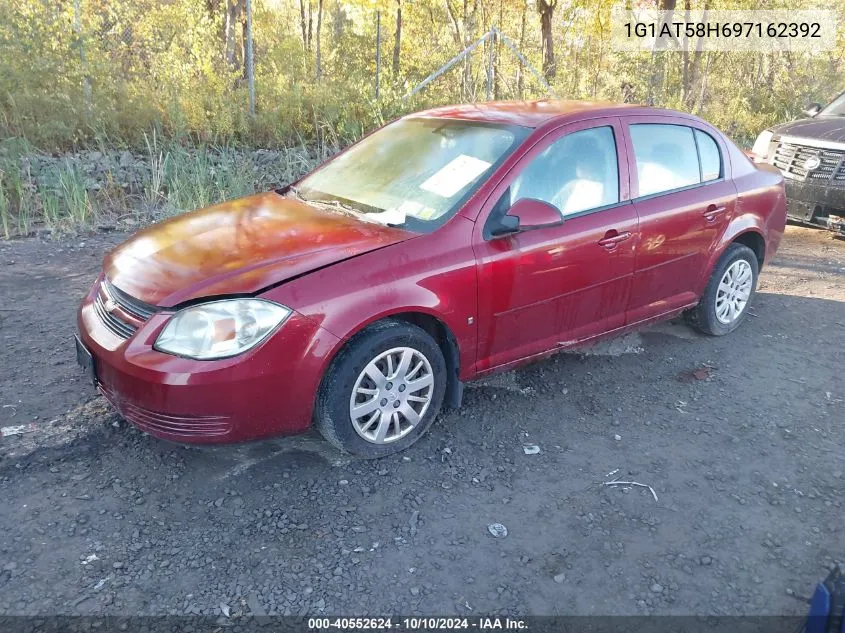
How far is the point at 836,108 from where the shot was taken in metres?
8.39

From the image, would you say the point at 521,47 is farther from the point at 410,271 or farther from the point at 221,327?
the point at 221,327

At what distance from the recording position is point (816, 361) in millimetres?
4672

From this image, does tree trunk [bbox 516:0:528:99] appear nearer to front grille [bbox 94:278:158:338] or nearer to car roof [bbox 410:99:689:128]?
car roof [bbox 410:99:689:128]

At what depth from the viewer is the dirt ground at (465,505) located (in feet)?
8.29

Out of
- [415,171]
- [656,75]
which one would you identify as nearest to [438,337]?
[415,171]

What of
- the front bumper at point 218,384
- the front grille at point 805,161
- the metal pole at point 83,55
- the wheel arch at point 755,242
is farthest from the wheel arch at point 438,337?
the metal pole at point 83,55

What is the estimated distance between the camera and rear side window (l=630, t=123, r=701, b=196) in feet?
13.6

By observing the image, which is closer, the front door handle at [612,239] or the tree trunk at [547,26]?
the front door handle at [612,239]

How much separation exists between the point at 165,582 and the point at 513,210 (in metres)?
2.27

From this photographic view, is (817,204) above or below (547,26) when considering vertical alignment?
below

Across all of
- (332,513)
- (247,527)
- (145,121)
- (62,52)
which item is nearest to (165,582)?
(247,527)

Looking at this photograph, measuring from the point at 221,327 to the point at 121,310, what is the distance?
0.58 meters

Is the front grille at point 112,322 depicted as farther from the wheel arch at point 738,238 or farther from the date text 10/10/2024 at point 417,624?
the wheel arch at point 738,238

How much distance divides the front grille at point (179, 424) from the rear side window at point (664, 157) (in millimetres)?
2771
